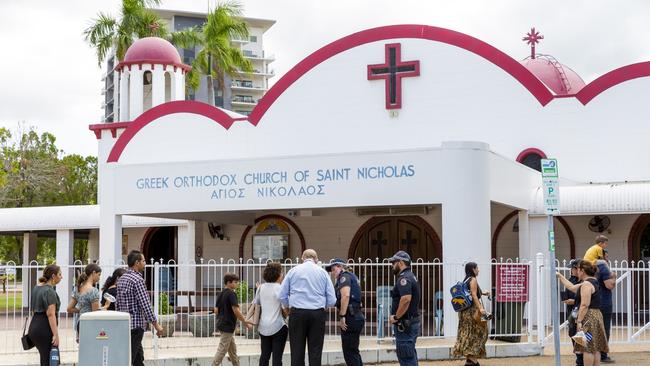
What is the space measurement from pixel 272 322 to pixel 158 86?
51.5 ft

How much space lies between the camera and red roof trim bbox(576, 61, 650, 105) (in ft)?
71.7

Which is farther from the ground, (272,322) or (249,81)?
(249,81)

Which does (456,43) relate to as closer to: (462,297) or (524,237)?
(524,237)

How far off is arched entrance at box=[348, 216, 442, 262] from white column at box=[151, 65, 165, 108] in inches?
267

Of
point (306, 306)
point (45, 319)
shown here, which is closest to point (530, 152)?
point (306, 306)

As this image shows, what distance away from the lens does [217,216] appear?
77.6 feet

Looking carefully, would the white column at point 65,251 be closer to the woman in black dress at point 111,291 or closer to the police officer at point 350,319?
the woman in black dress at point 111,291

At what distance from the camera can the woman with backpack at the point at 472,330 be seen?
13305 mm

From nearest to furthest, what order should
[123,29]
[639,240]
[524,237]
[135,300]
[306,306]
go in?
[135,300] < [306,306] < [524,237] < [639,240] < [123,29]

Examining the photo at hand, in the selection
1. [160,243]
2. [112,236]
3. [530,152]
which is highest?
[530,152]

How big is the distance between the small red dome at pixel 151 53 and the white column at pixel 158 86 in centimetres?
26

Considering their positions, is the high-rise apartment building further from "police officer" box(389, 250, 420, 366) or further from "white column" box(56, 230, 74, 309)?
"police officer" box(389, 250, 420, 366)

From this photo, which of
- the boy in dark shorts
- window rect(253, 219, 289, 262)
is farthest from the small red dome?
the boy in dark shorts

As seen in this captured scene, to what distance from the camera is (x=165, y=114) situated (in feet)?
81.6
